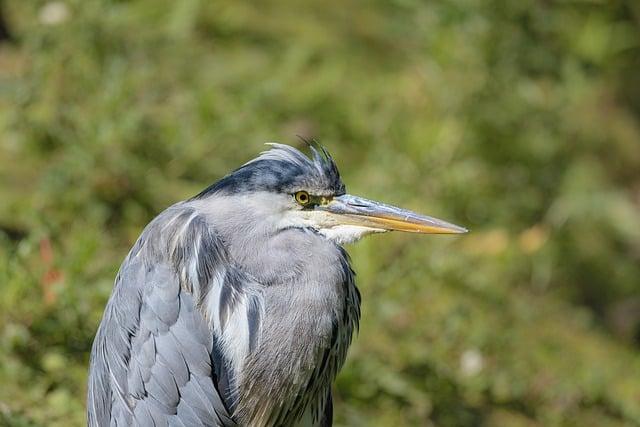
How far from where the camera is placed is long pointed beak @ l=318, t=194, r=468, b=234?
273 centimetres

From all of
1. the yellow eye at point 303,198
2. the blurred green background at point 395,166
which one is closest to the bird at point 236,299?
the yellow eye at point 303,198

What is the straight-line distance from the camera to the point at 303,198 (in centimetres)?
270

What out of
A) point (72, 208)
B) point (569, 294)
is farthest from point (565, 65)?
point (72, 208)

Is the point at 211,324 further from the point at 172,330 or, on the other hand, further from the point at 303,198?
the point at 303,198

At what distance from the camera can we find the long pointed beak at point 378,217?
2.73m

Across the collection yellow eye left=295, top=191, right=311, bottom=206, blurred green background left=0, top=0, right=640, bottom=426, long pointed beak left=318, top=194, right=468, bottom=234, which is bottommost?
blurred green background left=0, top=0, right=640, bottom=426

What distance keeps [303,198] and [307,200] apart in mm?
12

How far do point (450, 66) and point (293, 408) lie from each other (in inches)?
97.8

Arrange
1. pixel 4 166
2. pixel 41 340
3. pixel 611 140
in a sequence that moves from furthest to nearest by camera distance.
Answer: pixel 611 140
pixel 4 166
pixel 41 340

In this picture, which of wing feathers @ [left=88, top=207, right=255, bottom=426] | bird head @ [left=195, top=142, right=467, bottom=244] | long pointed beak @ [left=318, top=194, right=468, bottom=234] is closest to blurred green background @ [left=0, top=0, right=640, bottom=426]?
wing feathers @ [left=88, top=207, right=255, bottom=426]

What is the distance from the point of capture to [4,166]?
436 cm

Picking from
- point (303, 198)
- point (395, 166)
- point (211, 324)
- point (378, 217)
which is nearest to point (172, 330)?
point (211, 324)

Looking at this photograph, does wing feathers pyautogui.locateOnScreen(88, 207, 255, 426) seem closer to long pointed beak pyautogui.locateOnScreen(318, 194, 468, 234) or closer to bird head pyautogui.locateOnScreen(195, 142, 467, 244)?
bird head pyautogui.locateOnScreen(195, 142, 467, 244)

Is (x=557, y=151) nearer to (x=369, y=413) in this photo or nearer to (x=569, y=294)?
(x=569, y=294)
